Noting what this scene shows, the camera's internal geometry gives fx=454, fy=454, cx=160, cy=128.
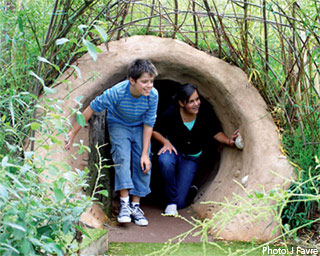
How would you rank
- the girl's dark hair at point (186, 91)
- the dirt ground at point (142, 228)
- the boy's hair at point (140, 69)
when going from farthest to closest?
the girl's dark hair at point (186, 91) < the boy's hair at point (140, 69) < the dirt ground at point (142, 228)

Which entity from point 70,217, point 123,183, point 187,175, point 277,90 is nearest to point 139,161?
point 123,183

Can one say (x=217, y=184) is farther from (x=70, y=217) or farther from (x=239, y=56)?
(x=70, y=217)

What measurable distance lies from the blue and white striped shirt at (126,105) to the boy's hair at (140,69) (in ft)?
0.67

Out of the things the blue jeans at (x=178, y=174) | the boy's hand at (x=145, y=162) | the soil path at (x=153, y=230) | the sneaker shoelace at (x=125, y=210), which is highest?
the boy's hand at (x=145, y=162)

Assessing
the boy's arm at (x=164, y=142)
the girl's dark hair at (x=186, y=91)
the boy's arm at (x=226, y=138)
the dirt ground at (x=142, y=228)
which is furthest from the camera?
the boy's arm at (x=164, y=142)

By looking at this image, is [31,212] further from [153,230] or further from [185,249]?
[153,230]

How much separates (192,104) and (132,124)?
69 centimetres

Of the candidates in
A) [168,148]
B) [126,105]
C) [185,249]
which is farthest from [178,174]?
[185,249]

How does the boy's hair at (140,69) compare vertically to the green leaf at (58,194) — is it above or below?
above

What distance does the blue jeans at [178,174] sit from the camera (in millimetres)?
4586

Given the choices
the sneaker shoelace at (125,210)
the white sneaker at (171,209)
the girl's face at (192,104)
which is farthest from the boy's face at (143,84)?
the white sneaker at (171,209)

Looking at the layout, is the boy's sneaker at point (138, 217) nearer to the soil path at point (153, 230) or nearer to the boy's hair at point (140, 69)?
the soil path at point (153, 230)

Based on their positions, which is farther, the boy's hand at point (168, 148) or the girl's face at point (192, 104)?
the boy's hand at point (168, 148)

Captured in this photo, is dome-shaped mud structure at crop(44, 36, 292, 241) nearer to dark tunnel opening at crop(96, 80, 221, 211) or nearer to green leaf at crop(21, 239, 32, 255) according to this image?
dark tunnel opening at crop(96, 80, 221, 211)
